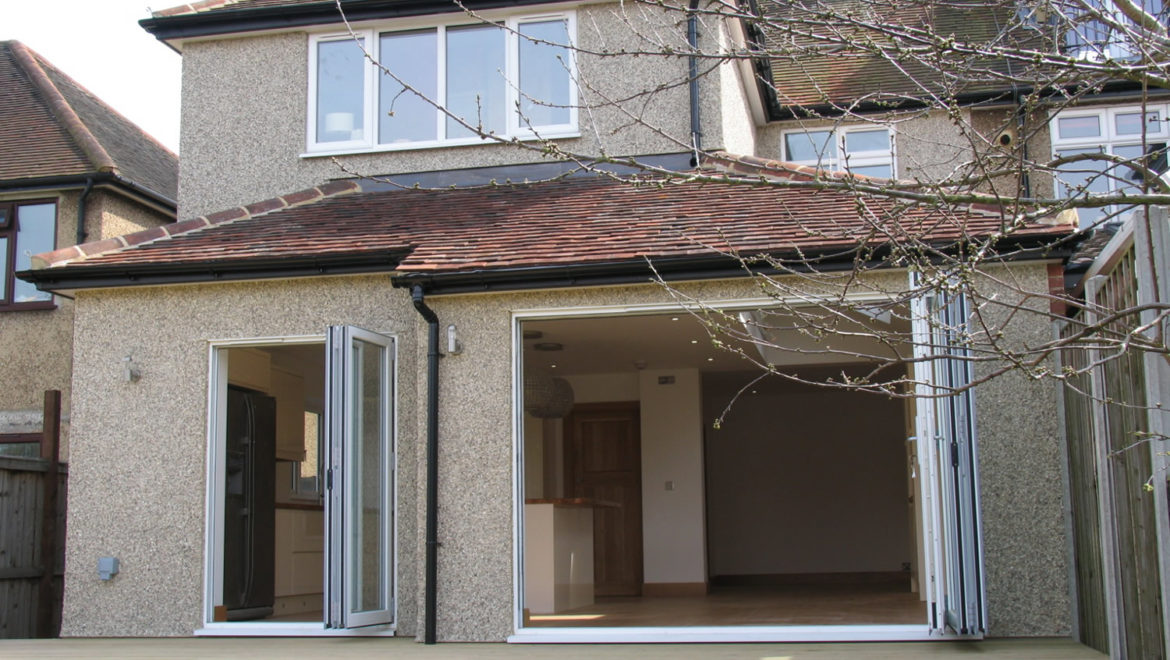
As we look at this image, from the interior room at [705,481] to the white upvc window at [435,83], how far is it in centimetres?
219

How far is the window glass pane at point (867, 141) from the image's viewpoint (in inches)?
616

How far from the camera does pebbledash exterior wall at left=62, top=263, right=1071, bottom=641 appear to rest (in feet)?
28.8

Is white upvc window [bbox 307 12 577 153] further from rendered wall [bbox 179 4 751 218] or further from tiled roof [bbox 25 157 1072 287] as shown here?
tiled roof [bbox 25 157 1072 287]

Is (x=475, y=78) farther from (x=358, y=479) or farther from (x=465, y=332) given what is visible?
(x=358, y=479)

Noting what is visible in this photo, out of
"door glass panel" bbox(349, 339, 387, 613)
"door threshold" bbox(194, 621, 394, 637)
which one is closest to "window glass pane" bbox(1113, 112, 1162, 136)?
"door glass panel" bbox(349, 339, 387, 613)

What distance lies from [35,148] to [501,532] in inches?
416

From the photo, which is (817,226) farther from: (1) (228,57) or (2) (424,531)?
(1) (228,57)

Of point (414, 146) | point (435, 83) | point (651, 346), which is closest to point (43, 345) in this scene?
point (414, 146)

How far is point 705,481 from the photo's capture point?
17.4m

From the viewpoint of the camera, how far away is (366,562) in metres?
9.45

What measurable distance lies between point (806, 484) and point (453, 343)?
396 inches

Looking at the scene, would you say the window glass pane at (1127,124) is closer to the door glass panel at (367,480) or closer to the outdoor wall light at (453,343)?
the outdoor wall light at (453,343)

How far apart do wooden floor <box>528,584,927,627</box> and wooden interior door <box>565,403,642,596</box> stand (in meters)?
0.99

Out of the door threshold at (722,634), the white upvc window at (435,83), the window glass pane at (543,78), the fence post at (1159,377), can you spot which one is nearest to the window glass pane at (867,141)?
the white upvc window at (435,83)
